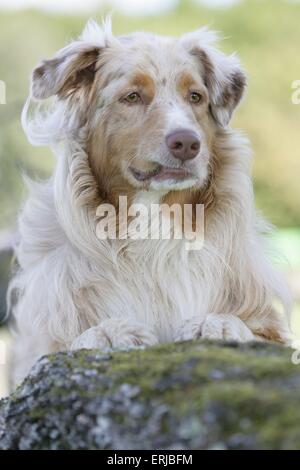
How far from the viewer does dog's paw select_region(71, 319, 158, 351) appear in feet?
15.3

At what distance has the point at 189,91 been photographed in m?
5.21

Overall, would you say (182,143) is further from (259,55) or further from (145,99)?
(259,55)

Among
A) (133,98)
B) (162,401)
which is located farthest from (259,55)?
(162,401)

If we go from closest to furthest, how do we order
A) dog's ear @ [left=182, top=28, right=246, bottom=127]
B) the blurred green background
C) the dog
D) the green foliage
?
the dog, dog's ear @ [left=182, top=28, right=246, bottom=127], the blurred green background, the green foliage

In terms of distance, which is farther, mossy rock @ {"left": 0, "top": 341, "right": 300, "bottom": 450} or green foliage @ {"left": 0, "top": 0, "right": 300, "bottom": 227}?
green foliage @ {"left": 0, "top": 0, "right": 300, "bottom": 227}

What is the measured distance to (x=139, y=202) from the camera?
514 cm

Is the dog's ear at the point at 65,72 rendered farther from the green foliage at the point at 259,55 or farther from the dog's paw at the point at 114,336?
the green foliage at the point at 259,55

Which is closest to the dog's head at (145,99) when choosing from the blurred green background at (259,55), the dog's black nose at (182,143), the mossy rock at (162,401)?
the dog's black nose at (182,143)

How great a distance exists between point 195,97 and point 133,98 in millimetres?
341

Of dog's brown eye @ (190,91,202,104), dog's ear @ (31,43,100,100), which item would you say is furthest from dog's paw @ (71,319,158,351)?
dog's ear @ (31,43,100,100)

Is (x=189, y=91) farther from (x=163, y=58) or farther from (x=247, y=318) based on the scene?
(x=247, y=318)

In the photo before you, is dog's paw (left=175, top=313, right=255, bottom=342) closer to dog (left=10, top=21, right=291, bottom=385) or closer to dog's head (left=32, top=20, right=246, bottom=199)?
dog (left=10, top=21, right=291, bottom=385)
